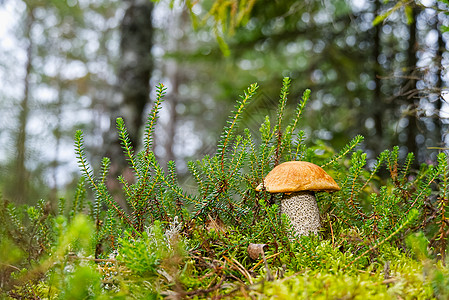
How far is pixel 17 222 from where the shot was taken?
1.27 metres

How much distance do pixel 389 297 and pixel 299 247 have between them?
0.28 metres

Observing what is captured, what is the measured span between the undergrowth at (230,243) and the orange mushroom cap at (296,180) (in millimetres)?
72

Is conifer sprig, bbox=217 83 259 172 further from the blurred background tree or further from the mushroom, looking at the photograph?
the blurred background tree

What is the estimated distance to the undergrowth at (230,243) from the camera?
2.59 ft

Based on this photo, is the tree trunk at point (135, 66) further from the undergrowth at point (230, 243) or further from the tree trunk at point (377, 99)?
the tree trunk at point (377, 99)

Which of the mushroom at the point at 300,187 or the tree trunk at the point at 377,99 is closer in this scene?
the mushroom at the point at 300,187

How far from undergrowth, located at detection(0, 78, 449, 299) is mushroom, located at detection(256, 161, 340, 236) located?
0.06 metres

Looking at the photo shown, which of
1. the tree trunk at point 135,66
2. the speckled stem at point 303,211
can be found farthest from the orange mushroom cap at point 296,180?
the tree trunk at point 135,66

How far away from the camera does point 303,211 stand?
1.20 m

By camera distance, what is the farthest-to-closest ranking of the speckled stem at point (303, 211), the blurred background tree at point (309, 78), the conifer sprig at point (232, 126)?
the blurred background tree at point (309, 78), the speckled stem at point (303, 211), the conifer sprig at point (232, 126)

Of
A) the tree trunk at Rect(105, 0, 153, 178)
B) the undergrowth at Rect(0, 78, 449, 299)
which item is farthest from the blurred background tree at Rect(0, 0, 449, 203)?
the undergrowth at Rect(0, 78, 449, 299)

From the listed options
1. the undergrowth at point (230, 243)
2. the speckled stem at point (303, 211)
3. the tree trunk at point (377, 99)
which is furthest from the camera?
the tree trunk at point (377, 99)

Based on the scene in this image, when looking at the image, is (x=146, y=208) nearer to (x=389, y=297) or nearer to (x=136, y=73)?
(x=389, y=297)

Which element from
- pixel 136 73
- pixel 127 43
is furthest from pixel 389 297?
pixel 127 43
